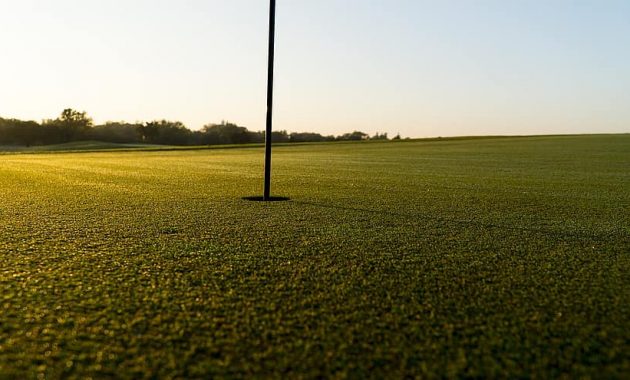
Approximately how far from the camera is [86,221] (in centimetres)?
358

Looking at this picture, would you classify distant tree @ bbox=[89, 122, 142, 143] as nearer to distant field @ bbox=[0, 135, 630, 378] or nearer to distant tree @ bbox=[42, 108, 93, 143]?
distant tree @ bbox=[42, 108, 93, 143]

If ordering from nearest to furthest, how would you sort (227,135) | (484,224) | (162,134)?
1. (484,224)
2. (227,135)
3. (162,134)

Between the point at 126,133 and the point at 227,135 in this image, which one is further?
the point at 126,133

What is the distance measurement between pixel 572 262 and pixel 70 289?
249cm

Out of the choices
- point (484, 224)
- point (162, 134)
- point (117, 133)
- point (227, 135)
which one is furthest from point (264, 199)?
point (117, 133)

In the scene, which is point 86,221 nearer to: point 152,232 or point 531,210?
point 152,232

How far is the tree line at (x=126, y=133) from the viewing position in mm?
63469

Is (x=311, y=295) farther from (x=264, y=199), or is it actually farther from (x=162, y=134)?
(x=162, y=134)

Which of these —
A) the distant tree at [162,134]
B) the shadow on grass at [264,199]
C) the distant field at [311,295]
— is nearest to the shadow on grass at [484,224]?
the distant field at [311,295]

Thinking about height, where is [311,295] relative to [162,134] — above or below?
below

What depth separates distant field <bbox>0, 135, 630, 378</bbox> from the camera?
136 cm

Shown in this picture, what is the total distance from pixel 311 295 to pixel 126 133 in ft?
254

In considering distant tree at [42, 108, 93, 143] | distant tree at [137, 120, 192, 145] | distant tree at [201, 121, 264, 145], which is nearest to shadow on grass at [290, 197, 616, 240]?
distant tree at [201, 121, 264, 145]

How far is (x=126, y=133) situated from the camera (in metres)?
72.8
